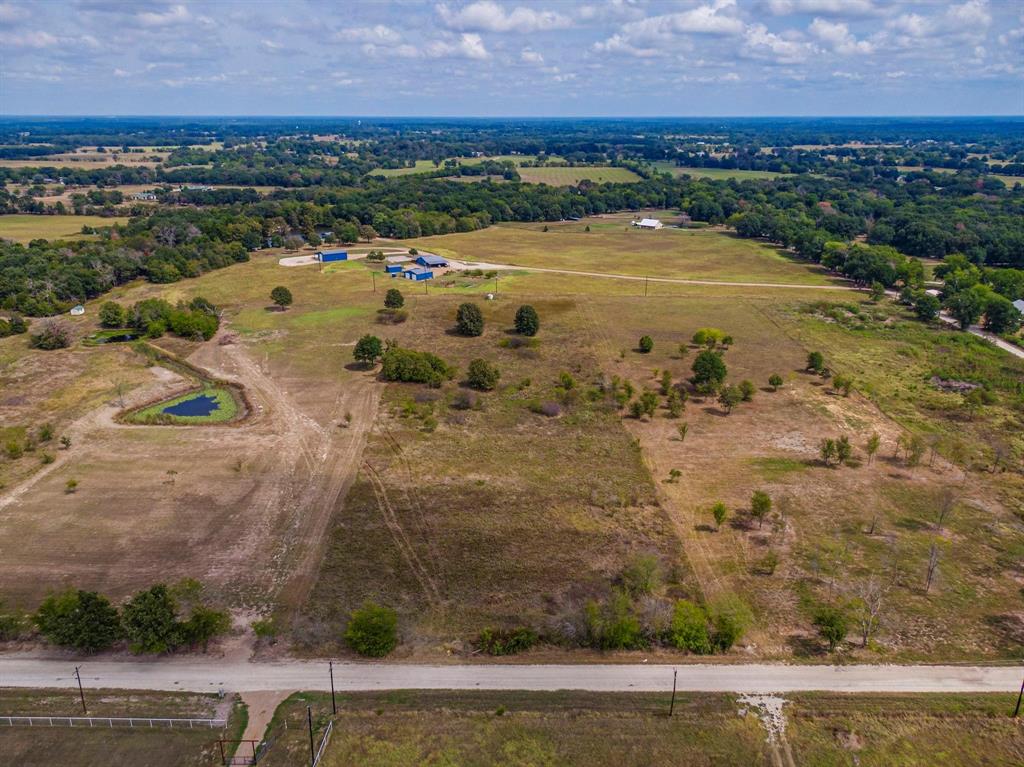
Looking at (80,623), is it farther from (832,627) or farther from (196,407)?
(832,627)

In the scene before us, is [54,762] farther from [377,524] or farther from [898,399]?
[898,399]

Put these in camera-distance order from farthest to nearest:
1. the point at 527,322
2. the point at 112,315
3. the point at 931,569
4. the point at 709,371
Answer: the point at 112,315 → the point at 527,322 → the point at 709,371 → the point at 931,569

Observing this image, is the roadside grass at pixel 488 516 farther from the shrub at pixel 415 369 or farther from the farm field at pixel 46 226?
the farm field at pixel 46 226

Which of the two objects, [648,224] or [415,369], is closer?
[415,369]

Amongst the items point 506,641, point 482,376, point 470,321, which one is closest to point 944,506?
point 506,641

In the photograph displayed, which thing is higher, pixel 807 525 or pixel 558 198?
pixel 558 198

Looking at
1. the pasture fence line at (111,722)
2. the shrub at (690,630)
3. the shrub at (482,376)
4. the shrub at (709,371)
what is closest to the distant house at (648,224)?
the shrub at (709,371)

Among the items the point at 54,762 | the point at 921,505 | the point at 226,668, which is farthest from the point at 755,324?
the point at 54,762

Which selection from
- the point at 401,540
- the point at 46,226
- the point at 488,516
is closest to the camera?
the point at 401,540
